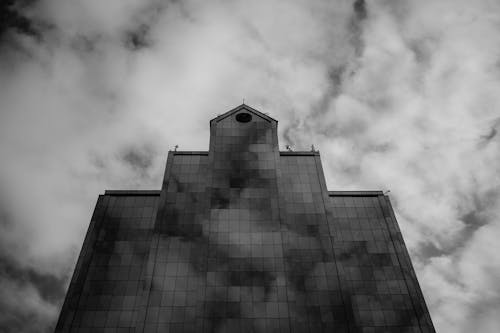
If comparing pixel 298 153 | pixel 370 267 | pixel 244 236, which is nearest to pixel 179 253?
pixel 244 236

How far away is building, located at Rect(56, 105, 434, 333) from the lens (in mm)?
36906

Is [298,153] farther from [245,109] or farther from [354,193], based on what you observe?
[245,109]

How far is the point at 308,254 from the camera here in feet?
134

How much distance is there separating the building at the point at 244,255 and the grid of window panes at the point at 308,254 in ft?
0.42

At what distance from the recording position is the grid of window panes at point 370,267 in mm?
39250

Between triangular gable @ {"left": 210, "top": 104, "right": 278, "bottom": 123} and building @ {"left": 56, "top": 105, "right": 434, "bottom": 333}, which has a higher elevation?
triangular gable @ {"left": 210, "top": 104, "right": 278, "bottom": 123}

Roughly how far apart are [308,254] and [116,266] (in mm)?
24624

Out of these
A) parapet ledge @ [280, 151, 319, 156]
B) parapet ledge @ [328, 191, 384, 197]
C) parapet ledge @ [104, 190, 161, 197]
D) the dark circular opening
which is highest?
the dark circular opening

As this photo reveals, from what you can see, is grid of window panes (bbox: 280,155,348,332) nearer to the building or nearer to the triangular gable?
the building

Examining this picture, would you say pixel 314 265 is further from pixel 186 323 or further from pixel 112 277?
pixel 112 277

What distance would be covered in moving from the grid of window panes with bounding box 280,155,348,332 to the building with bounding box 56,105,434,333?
0.13 m

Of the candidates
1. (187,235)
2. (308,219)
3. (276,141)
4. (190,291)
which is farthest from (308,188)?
(190,291)

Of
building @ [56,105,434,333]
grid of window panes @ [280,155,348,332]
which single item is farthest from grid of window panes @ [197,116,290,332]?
grid of window panes @ [280,155,348,332]

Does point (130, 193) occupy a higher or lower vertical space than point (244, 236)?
higher
